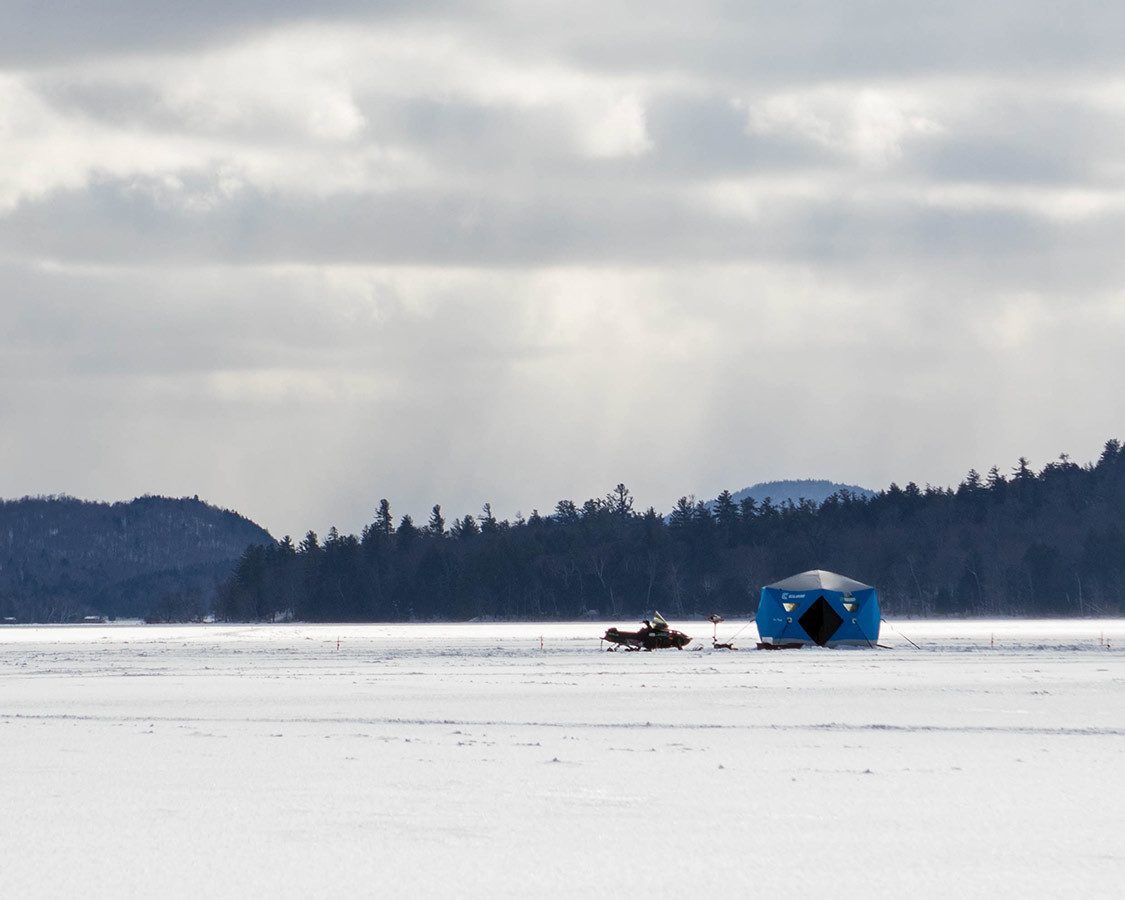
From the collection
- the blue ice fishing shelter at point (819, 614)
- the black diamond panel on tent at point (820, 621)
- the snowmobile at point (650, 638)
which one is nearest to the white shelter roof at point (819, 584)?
the blue ice fishing shelter at point (819, 614)

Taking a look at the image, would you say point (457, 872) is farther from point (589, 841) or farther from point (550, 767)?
point (550, 767)

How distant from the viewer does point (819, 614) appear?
69812mm

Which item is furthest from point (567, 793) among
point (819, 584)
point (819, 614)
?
point (819, 584)

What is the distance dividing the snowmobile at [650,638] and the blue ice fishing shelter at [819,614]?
4.18 meters

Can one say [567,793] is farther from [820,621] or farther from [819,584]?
[819,584]

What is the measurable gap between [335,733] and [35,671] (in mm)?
29872

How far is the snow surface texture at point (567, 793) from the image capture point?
40.4 ft

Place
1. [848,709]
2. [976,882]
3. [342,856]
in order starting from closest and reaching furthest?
1. [976,882]
2. [342,856]
3. [848,709]

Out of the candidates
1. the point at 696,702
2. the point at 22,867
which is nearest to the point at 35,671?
the point at 696,702

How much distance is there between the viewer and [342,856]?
1312cm

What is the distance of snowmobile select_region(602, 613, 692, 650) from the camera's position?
6538cm

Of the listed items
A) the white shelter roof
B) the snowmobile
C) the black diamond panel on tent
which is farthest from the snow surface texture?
the white shelter roof

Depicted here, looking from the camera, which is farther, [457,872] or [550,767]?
[550,767]

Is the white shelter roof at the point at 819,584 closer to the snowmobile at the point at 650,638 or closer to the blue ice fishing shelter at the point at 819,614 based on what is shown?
the blue ice fishing shelter at the point at 819,614
